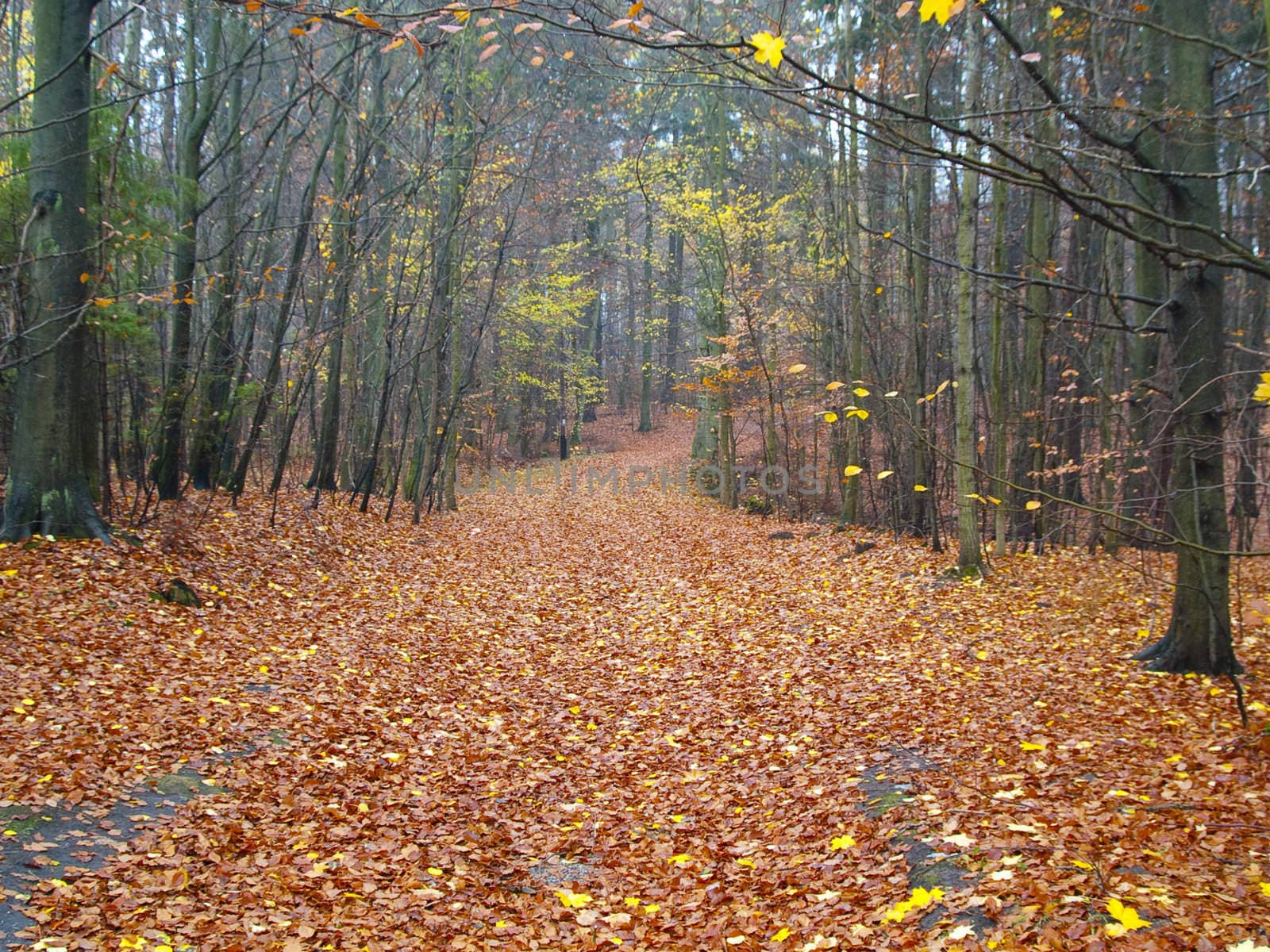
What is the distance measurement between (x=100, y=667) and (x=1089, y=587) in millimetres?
9666

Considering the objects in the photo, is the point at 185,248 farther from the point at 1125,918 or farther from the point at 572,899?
the point at 1125,918

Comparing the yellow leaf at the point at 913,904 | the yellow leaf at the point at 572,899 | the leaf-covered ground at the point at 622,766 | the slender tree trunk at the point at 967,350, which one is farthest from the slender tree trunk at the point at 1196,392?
the yellow leaf at the point at 572,899

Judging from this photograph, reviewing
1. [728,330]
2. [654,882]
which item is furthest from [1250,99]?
[654,882]

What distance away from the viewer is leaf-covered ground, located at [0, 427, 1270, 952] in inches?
141

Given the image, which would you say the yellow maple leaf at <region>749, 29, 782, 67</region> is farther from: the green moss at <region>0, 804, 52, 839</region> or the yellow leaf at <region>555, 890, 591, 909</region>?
the green moss at <region>0, 804, 52, 839</region>

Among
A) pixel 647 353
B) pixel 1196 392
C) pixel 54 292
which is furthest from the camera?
pixel 647 353

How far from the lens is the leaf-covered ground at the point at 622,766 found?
358 cm

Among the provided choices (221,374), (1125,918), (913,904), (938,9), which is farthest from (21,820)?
(221,374)

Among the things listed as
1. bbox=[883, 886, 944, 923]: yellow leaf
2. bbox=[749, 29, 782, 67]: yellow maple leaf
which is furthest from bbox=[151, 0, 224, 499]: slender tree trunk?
bbox=[883, 886, 944, 923]: yellow leaf

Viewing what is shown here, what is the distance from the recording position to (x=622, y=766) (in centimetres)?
585

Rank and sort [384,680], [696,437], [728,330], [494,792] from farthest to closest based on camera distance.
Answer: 1. [696,437]
2. [728,330]
3. [384,680]
4. [494,792]

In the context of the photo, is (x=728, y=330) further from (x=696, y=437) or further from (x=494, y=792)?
(x=494, y=792)

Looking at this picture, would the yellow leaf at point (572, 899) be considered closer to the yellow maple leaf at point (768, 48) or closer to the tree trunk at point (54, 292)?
the yellow maple leaf at point (768, 48)

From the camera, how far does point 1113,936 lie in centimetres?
302
